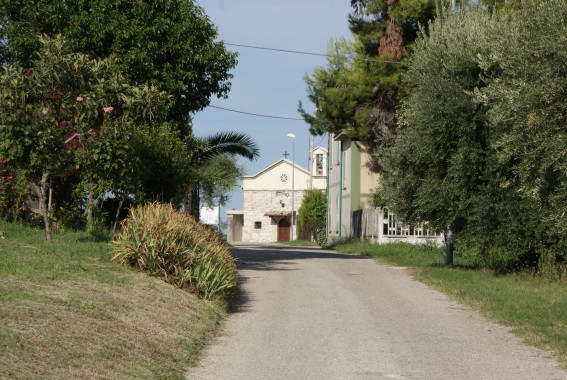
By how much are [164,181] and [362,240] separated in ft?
49.5

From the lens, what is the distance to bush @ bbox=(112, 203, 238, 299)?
15.3m

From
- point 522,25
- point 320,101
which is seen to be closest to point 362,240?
point 320,101

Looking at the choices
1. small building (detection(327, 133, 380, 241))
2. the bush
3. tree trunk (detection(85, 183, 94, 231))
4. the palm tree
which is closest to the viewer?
the bush

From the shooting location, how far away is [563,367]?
33.8ft

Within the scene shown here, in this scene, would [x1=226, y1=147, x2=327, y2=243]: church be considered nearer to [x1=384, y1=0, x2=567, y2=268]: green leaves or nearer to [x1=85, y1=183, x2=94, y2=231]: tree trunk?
[x1=85, y1=183, x2=94, y2=231]: tree trunk

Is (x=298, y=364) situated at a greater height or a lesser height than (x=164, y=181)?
lesser

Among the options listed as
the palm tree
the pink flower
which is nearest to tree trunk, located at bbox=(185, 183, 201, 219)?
the palm tree

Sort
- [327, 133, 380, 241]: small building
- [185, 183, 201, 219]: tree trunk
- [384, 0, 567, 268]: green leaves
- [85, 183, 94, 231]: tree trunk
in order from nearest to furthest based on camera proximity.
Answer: [384, 0, 567, 268]: green leaves, [85, 183, 94, 231]: tree trunk, [185, 183, 201, 219]: tree trunk, [327, 133, 380, 241]: small building

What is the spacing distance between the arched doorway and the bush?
6730 centimetres

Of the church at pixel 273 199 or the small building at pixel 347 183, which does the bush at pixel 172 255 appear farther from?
the church at pixel 273 199

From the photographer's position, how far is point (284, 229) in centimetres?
8506

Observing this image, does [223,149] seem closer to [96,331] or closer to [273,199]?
[96,331]

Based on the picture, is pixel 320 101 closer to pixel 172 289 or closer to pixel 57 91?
pixel 57 91

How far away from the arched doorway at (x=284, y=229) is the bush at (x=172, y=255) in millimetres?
67305
